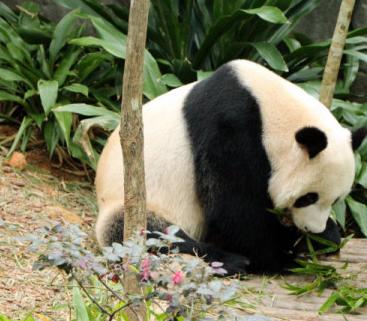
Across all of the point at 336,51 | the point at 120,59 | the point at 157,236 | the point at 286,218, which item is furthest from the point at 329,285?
the point at 120,59

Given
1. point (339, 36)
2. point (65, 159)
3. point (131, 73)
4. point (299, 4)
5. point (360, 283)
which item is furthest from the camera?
point (299, 4)

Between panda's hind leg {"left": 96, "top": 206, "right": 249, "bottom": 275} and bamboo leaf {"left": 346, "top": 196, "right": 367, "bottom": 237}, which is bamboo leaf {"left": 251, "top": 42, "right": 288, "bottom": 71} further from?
panda's hind leg {"left": 96, "top": 206, "right": 249, "bottom": 275}

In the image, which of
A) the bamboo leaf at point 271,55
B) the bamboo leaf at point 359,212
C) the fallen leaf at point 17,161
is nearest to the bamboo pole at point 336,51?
the bamboo leaf at point 271,55

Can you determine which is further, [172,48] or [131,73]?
[172,48]

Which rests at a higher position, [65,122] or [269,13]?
[269,13]

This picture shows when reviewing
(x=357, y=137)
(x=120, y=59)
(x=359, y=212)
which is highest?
(x=357, y=137)

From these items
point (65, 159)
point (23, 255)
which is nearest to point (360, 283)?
point (23, 255)

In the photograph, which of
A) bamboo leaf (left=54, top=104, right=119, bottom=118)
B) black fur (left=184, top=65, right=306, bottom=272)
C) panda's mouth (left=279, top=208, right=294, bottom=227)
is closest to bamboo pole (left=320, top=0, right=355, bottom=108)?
black fur (left=184, top=65, right=306, bottom=272)

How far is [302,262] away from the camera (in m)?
5.21

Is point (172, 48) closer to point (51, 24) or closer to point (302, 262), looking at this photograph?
point (51, 24)

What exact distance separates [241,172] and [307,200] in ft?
1.38

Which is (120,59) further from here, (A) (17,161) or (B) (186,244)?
(B) (186,244)

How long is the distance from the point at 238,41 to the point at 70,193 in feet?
6.82

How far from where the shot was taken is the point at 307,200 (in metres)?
5.07
